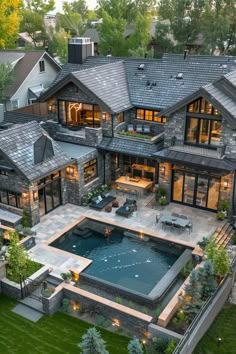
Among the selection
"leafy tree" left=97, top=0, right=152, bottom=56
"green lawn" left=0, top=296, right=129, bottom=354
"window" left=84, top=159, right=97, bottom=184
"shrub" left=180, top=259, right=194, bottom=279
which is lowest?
"green lawn" left=0, top=296, right=129, bottom=354

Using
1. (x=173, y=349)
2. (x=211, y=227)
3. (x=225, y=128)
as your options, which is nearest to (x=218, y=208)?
(x=211, y=227)

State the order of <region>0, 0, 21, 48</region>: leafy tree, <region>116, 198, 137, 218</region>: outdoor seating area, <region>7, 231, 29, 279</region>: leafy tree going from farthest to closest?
<region>0, 0, 21, 48</region>: leafy tree < <region>116, 198, 137, 218</region>: outdoor seating area < <region>7, 231, 29, 279</region>: leafy tree

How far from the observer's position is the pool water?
21484mm

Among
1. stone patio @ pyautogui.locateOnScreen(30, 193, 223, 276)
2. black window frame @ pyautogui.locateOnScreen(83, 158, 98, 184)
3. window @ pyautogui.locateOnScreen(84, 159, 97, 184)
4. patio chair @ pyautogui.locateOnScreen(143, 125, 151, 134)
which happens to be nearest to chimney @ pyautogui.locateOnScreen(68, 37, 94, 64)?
patio chair @ pyautogui.locateOnScreen(143, 125, 151, 134)

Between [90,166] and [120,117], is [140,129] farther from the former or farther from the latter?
[90,166]

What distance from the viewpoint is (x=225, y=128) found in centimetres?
2577

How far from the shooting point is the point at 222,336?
18.5 meters

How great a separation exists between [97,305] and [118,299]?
42.3 inches

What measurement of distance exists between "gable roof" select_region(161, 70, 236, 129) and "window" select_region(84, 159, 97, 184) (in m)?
6.84

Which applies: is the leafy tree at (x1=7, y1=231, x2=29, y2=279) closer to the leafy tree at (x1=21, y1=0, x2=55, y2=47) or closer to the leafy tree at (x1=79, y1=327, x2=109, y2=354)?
the leafy tree at (x1=79, y1=327, x2=109, y2=354)

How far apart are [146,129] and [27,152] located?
1032cm

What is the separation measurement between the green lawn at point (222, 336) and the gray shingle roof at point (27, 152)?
13.5 metres

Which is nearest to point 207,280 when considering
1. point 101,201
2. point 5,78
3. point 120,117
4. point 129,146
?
point 101,201

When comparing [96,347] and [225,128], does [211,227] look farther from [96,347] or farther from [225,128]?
[96,347]
